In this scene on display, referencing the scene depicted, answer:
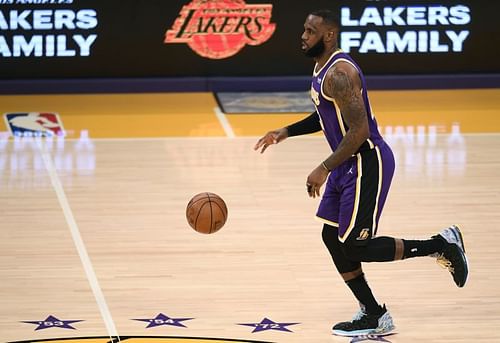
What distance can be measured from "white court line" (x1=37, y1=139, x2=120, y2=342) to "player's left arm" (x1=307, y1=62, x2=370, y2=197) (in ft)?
5.09

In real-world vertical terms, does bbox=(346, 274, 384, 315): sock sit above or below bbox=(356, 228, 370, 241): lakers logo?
below

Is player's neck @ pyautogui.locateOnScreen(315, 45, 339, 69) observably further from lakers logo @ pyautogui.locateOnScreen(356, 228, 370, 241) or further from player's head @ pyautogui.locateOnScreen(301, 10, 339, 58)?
lakers logo @ pyautogui.locateOnScreen(356, 228, 370, 241)

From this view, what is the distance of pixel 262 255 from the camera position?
845 cm

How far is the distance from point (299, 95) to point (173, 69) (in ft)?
5.22

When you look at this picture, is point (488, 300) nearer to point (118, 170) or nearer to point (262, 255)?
point (262, 255)

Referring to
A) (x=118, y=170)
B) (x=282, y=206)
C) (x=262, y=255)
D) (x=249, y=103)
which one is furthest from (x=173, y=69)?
(x=262, y=255)

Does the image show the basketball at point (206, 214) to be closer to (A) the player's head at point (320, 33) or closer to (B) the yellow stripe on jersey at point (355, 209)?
(B) the yellow stripe on jersey at point (355, 209)

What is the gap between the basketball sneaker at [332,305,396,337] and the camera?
6812mm

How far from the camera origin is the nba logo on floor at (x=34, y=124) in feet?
40.9

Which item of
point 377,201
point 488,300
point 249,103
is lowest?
point 488,300

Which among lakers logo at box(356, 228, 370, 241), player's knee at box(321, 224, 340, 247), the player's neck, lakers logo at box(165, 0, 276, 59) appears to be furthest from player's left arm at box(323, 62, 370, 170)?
lakers logo at box(165, 0, 276, 59)

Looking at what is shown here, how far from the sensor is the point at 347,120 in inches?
252

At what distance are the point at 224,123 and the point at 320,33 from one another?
21.1ft

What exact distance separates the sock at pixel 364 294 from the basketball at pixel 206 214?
2.96 feet
